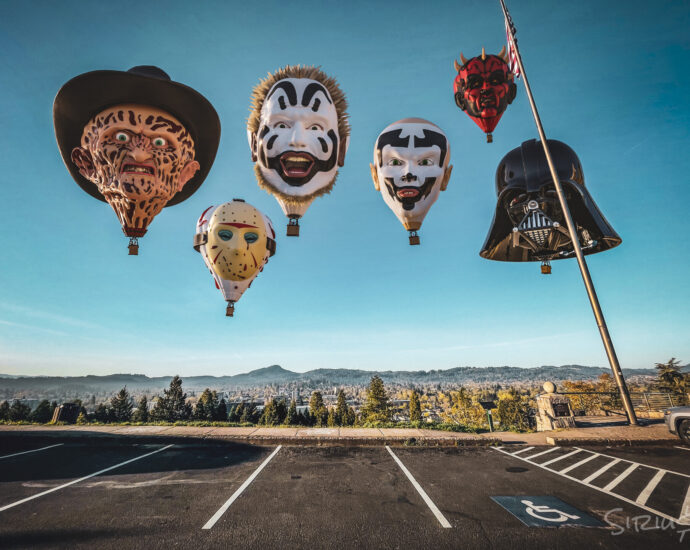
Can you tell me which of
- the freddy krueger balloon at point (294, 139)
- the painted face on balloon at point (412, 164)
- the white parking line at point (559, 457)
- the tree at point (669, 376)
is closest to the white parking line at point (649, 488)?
the white parking line at point (559, 457)

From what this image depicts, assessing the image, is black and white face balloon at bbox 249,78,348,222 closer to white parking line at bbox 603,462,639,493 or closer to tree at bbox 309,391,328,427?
white parking line at bbox 603,462,639,493

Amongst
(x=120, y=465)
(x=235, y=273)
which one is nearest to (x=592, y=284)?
(x=235, y=273)

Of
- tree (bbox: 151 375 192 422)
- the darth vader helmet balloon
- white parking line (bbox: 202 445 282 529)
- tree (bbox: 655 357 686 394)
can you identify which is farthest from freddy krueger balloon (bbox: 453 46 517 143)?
tree (bbox: 151 375 192 422)

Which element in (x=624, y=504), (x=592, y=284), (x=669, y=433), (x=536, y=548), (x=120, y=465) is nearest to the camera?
(x=592, y=284)

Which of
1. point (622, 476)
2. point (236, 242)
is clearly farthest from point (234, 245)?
point (622, 476)

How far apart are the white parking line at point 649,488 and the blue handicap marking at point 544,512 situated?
134cm

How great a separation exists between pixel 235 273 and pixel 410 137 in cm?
514

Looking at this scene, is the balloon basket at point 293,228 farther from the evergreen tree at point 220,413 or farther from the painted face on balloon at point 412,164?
the evergreen tree at point 220,413

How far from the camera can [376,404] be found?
56.2 meters

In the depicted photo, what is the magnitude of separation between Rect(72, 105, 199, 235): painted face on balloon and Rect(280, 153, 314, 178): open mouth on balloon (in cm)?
198

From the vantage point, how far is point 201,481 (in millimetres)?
6121

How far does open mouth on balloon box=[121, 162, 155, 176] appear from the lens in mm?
4790

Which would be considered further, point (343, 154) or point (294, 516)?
point (343, 154)

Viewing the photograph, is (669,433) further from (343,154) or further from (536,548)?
(343,154)
